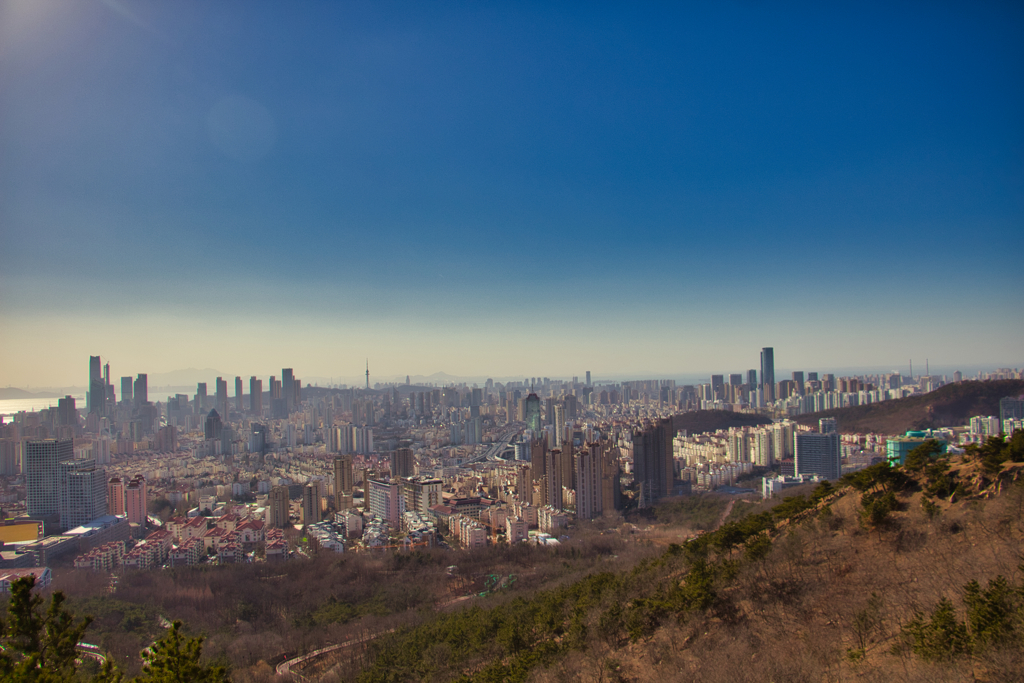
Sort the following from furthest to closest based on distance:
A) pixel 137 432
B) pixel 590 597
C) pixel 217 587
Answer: pixel 137 432 < pixel 217 587 < pixel 590 597

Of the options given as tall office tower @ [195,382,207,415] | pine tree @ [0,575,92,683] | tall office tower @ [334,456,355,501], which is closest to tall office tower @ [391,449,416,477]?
tall office tower @ [334,456,355,501]

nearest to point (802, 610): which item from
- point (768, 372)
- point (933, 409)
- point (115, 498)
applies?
point (115, 498)

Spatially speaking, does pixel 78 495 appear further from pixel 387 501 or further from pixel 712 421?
pixel 712 421

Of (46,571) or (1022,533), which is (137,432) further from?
(1022,533)

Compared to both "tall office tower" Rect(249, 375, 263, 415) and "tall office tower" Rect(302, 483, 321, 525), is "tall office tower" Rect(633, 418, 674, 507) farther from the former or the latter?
"tall office tower" Rect(249, 375, 263, 415)

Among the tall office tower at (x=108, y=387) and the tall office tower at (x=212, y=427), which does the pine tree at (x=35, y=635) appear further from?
the tall office tower at (x=212, y=427)

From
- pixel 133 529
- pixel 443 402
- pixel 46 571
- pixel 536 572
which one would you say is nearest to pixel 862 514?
pixel 536 572

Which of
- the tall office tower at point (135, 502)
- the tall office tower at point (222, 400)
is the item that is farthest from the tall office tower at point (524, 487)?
the tall office tower at point (222, 400)
